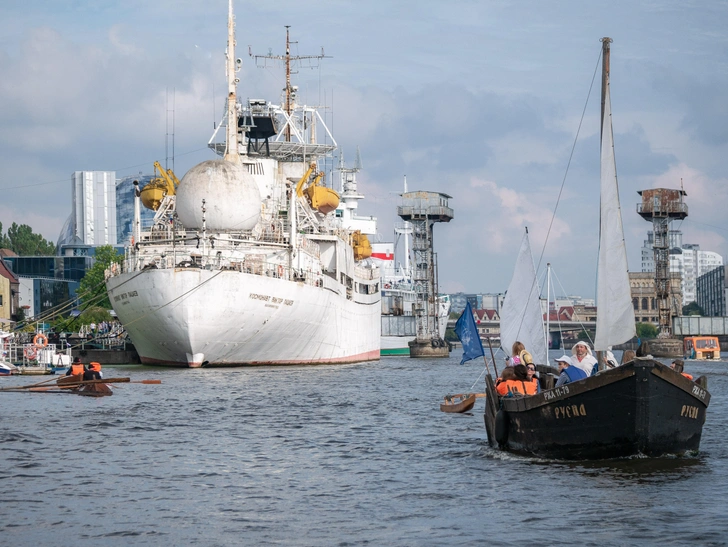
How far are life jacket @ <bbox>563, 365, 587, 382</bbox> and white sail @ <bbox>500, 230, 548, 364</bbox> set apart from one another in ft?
39.2

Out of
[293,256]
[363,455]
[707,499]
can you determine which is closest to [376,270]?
[293,256]

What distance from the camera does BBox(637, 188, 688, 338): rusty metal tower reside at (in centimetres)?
12650

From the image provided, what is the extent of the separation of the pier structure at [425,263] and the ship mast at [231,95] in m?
45.6

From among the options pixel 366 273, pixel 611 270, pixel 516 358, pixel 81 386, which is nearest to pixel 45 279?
pixel 366 273

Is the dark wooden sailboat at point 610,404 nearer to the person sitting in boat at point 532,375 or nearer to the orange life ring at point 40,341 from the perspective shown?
the person sitting in boat at point 532,375

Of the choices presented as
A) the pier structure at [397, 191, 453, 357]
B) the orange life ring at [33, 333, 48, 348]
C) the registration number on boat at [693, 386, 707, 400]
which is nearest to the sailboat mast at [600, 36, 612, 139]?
the registration number on boat at [693, 386, 707, 400]

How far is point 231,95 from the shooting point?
78375 mm

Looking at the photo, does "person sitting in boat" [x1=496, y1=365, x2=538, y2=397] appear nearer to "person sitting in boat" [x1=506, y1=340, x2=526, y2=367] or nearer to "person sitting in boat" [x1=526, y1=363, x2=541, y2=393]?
"person sitting in boat" [x1=526, y1=363, x2=541, y2=393]

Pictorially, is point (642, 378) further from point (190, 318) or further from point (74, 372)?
point (190, 318)

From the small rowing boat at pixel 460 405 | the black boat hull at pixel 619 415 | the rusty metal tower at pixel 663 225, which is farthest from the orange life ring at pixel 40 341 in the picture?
the rusty metal tower at pixel 663 225

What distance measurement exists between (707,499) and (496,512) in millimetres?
3675

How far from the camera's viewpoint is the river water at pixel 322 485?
1589 cm

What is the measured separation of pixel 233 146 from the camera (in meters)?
78.1

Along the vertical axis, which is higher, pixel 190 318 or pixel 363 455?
pixel 190 318
